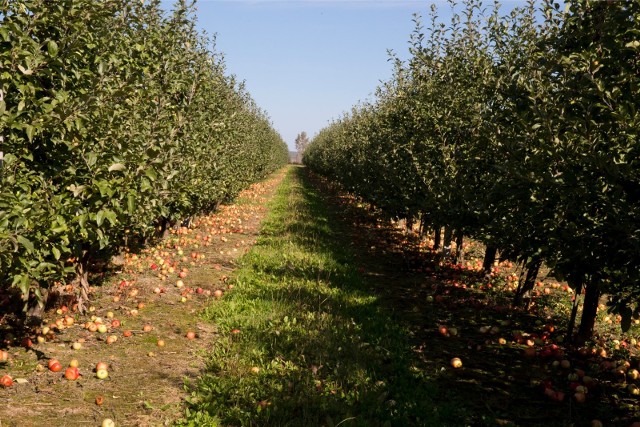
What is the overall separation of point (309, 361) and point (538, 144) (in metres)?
A: 4.29

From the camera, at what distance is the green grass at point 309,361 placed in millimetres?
5465

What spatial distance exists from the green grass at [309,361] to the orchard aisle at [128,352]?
0.38m

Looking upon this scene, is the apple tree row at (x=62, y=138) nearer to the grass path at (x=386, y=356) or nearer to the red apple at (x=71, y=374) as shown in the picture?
the red apple at (x=71, y=374)

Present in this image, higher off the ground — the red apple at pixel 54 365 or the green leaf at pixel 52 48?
the green leaf at pixel 52 48

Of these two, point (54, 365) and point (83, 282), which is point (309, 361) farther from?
point (83, 282)

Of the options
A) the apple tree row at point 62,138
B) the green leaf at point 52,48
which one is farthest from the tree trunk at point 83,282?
the green leaf at point 52,48

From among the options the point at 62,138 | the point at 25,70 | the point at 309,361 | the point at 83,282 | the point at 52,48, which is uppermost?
the point at 52,48

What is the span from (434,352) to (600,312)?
4632mm

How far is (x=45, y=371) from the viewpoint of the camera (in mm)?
5992

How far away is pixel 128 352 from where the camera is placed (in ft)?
22.4

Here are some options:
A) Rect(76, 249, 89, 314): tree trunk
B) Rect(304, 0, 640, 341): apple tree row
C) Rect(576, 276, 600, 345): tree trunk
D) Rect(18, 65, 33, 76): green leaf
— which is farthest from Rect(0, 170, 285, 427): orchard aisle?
Rect(576, 276, 600, 345): tree trunk

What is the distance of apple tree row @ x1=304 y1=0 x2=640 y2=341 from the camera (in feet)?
15.9

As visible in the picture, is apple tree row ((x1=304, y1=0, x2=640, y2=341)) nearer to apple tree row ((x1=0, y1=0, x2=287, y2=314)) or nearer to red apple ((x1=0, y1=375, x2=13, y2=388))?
apple tree row ((x1=0, y1=0, x2=287, y2=314))

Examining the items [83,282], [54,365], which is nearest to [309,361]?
[54,365]
